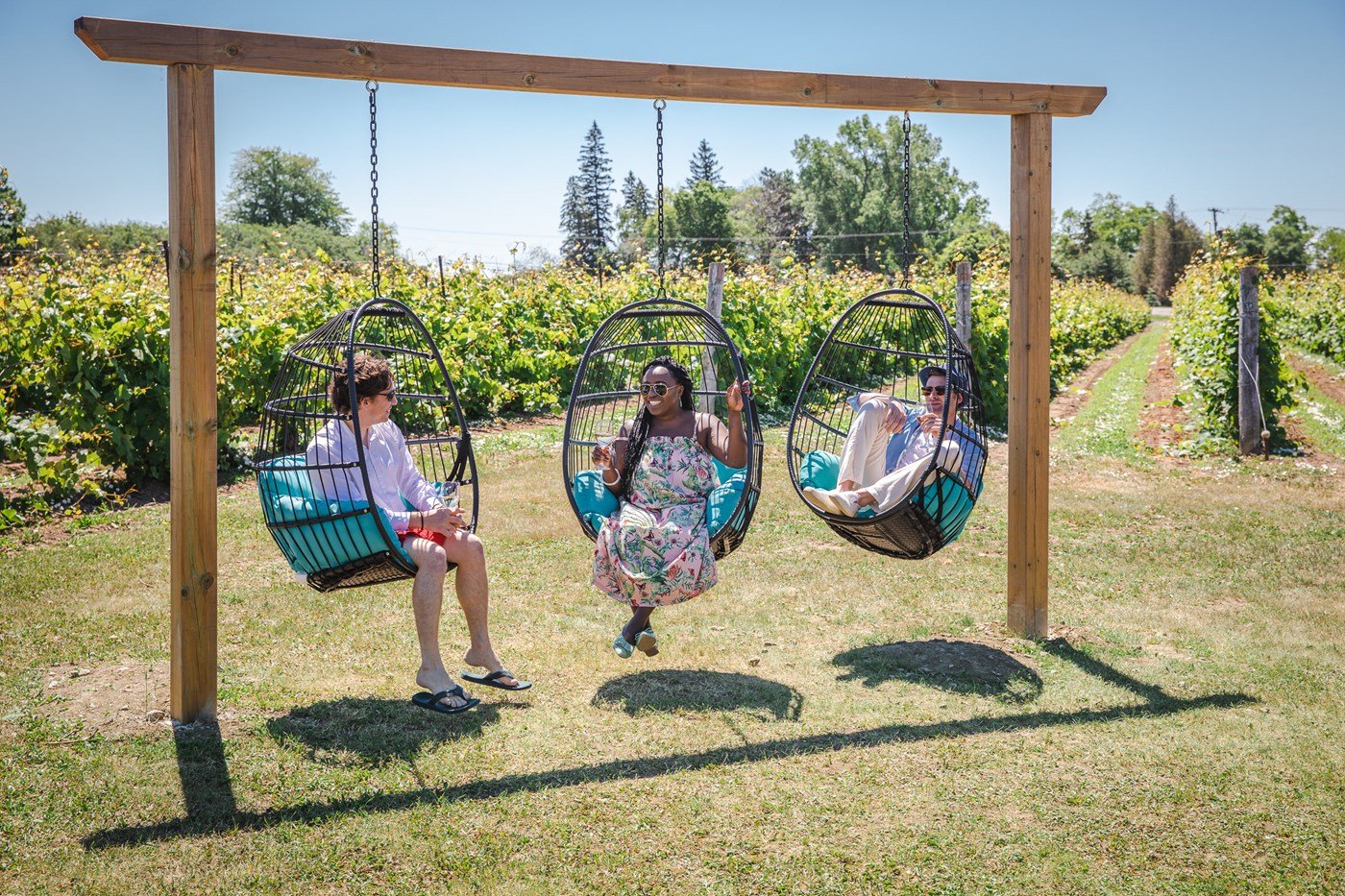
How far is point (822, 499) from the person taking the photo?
15.6 ft

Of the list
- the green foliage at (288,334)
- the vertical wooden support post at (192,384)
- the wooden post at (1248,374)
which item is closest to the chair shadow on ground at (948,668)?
the vertical wooden support post at (192,384)

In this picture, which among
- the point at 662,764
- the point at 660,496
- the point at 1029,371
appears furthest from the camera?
the point at 1029,371

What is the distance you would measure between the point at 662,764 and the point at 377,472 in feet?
4.95

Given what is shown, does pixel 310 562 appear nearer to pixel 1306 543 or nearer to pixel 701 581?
pixel 701 581

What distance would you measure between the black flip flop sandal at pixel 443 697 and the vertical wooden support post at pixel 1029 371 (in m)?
2.53

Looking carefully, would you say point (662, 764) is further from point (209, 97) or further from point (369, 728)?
point (209, 97)

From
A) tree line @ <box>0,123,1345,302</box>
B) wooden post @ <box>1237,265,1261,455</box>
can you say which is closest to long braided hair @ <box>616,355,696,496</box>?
wooden post @ <box>1237,265,1261,455</box>

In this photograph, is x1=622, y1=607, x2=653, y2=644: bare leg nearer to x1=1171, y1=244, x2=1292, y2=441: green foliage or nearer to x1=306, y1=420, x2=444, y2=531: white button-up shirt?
x1=306, y1=420, x2=444, y2=531: white button-up shirt

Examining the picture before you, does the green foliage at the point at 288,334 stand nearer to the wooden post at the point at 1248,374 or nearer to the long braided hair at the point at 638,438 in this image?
the wooden post at the point at 1248,374

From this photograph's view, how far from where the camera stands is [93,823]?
318 centimetres

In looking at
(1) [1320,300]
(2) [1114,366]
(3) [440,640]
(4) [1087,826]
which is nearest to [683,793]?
(4) [1087,826]

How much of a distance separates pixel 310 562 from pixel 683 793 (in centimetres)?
155

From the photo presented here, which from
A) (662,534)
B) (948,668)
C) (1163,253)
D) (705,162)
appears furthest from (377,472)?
(1163,253)

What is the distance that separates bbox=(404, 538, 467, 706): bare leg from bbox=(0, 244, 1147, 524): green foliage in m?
2.84
